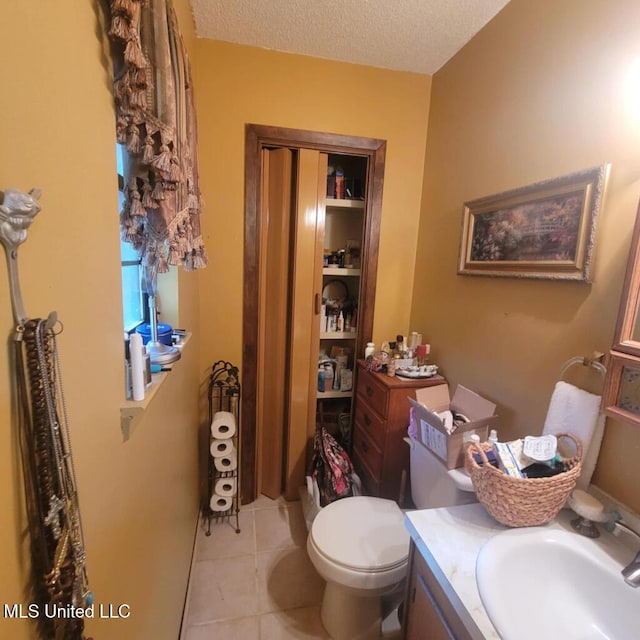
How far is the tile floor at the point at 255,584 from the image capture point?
1420 millimetres

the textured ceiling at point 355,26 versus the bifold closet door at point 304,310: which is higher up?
the textured ceiling at point 355,26

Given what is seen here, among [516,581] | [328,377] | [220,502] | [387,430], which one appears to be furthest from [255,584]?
[516,581]

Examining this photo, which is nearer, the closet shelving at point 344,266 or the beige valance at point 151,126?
the beige valance at point 151,126

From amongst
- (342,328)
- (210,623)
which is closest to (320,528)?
(210,623)

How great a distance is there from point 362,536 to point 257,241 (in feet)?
4.89

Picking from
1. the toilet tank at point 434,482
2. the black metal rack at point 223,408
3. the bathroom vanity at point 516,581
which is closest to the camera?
the bathroom vanity at point 516,581

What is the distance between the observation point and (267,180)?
1.89 m

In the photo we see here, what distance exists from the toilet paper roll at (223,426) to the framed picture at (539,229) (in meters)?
1.41

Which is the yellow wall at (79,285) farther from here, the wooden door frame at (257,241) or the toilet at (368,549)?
the wooden door frame at (257,241)

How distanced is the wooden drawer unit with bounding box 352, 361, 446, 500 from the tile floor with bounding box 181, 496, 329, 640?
520 mm

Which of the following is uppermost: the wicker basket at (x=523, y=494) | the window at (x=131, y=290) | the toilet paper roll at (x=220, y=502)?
the window at (x=131, y=290)

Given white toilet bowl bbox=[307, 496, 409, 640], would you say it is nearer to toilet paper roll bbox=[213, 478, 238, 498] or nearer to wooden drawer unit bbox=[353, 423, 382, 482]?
wooden drawer unit bbox=[353, 423, 382, 482]

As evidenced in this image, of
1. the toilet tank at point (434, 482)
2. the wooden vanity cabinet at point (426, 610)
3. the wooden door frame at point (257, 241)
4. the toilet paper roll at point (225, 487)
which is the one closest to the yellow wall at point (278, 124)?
the wooden door frame at point (257, 241)

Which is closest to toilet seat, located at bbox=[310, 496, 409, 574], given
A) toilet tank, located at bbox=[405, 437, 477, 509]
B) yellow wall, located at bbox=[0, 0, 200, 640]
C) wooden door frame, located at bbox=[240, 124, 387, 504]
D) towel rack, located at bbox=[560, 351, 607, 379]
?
toilet tank, located at bbox=[405, 437, 477, 509]
